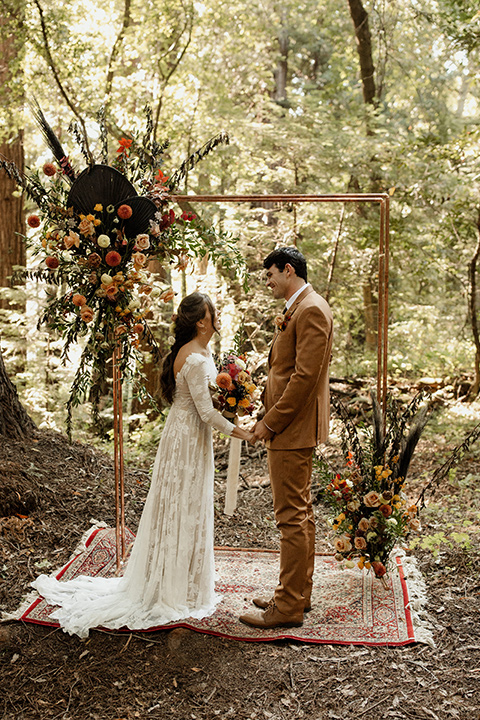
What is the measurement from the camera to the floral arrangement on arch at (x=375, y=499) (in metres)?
3.79

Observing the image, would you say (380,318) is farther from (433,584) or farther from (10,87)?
(10,87)

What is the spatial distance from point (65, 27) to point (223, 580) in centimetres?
668

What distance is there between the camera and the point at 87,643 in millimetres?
3264

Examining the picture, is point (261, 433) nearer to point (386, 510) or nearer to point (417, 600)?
point (386, 510)

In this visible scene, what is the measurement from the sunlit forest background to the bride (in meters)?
3.51

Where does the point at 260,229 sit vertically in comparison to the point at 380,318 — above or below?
above

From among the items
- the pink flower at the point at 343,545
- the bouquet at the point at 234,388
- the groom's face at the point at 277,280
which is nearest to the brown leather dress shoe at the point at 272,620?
the pink flower at the point at 343,545

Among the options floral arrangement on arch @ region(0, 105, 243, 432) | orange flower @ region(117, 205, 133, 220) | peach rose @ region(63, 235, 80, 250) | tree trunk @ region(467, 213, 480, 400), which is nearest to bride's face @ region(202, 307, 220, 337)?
floral arrangement on arch @ region(0, 105, 243, 432)

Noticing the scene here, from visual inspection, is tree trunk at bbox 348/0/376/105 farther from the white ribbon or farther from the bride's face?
the bride's face

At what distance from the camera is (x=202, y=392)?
3484 millimetres

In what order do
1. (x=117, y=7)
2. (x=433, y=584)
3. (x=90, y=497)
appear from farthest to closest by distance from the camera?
1. (x=117, y=7)
2. (x=90, y=497)
3. (x=433, y=584)

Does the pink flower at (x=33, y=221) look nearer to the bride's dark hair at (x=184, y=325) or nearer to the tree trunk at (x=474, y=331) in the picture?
the bride's dark hair at (x=184, y=325)

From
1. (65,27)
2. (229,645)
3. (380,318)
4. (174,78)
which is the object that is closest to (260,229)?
(174,78)

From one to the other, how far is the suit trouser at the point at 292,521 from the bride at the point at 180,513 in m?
0.25
